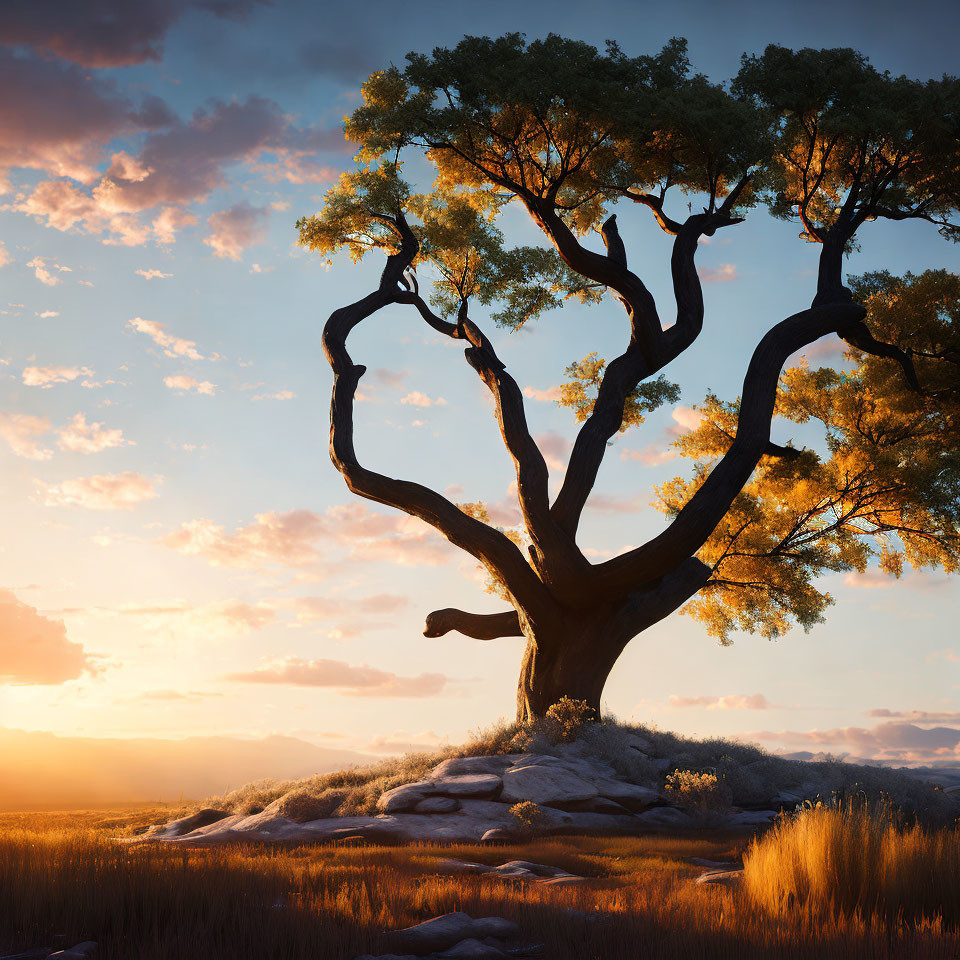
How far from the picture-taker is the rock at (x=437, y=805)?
12.9 m

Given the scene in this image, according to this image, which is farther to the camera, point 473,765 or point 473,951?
point 473,765

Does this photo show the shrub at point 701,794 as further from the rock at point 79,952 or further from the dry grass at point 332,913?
the rock at point 79,952

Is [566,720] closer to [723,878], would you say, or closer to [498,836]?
[498,836]

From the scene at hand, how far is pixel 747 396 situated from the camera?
734 inches

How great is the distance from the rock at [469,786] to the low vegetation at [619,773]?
1.19m

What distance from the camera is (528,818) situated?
1205cm

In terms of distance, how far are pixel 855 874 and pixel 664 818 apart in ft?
24.4

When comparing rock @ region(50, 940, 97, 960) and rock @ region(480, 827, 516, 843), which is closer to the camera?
rock @ region(50, 940, 97, 960)

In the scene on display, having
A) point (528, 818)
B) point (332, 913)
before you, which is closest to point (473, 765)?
point (528, 818)

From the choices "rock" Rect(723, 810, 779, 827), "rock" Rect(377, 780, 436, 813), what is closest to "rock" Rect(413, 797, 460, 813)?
"rock" Rect(377, 780, 436, 813)

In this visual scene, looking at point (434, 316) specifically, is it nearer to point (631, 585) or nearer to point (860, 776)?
point (631, 585)

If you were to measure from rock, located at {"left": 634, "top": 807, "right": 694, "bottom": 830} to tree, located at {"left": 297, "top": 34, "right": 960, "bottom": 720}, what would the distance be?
3.96 meters

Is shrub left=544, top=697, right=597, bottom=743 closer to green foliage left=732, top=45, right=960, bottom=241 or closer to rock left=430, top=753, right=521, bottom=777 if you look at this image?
rock left=430, top=753, right=521, bottom=777

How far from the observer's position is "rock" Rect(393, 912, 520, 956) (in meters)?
5.37
